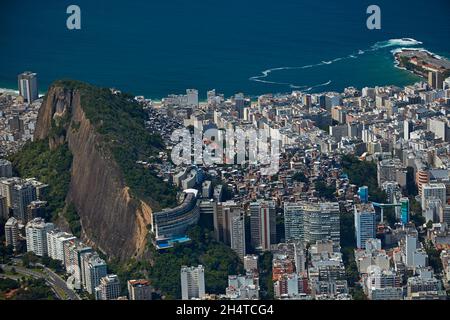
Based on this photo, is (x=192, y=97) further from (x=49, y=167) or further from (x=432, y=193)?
(x=432, y=193)

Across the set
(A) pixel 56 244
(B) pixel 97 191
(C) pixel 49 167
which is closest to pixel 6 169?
(C) pixel 49 167

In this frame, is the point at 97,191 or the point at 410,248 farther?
the point at 97,191

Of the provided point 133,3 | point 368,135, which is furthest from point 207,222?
point 133,3

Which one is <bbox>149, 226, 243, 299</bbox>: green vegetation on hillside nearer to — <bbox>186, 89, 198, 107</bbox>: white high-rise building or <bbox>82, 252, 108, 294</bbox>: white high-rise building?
<bbox>82, 252, 108, 294</bbox>: white high-rise building

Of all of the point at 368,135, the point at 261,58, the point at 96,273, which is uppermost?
the point at 261,58

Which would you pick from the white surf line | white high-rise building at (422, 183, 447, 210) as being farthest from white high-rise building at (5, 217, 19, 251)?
the white surf line
